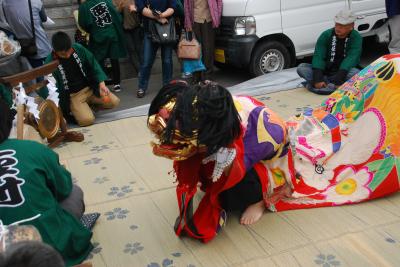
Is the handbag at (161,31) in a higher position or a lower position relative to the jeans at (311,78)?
higher

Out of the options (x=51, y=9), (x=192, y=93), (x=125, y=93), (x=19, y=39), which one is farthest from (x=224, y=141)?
(x=51, y=9)

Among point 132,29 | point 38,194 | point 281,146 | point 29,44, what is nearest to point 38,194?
point 38,194

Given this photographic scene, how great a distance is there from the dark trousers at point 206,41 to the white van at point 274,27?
5.8 inches

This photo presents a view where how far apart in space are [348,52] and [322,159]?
2.15 metres

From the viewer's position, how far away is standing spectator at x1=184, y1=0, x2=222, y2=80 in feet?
17.7

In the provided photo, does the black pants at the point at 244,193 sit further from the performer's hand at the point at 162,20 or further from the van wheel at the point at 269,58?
the van wheel at the point at 269,58

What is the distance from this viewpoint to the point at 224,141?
1879 mm

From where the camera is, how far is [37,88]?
3438mm

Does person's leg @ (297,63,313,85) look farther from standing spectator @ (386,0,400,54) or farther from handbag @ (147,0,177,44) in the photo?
handbag @ (147,0,177,44)

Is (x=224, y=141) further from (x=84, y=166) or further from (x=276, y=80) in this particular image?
(x=276, y=80)

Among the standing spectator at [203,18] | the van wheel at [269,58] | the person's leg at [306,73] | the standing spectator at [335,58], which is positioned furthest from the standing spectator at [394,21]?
the standing spectator at [203,18]

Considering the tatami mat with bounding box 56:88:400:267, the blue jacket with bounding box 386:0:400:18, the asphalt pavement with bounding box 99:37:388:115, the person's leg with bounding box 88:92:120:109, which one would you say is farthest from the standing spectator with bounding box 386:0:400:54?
the person's leg with bounding box 88:92:120:109

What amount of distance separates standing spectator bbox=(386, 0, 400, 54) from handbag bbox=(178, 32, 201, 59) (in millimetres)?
2005

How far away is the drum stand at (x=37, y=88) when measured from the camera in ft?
9.57
